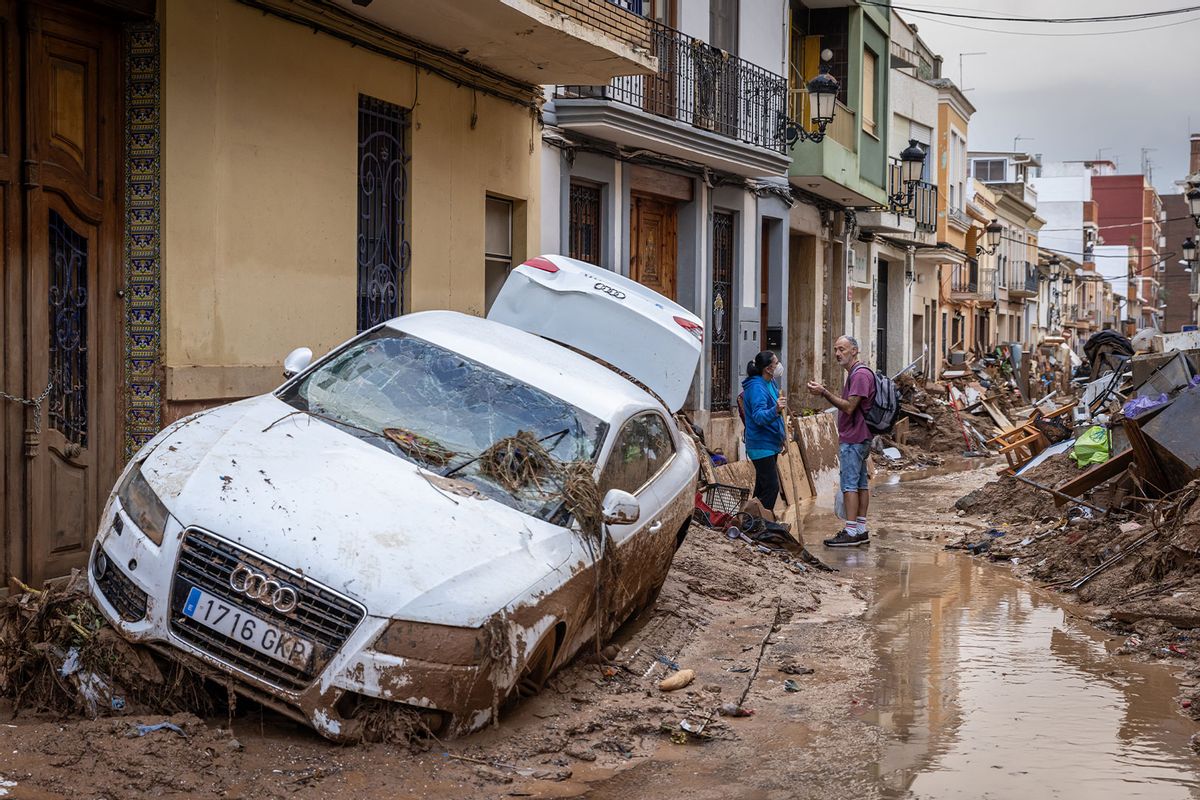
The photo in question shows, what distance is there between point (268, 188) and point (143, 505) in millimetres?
4910

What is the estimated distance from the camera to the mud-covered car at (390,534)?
5082 millimetres

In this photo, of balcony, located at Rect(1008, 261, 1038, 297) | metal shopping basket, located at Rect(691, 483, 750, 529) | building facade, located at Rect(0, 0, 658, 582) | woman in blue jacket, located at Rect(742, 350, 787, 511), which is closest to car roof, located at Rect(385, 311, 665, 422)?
building facade, located at Rect(0, 0, 658, 582)

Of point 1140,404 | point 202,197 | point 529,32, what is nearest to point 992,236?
point 1140,404

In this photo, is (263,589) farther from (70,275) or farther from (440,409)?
(70,275)

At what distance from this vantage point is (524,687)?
6.04 metres

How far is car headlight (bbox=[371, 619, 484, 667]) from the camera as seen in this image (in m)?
5.04

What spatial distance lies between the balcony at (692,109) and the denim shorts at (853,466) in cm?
446

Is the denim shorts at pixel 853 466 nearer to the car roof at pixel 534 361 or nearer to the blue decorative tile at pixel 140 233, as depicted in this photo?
the car roof at pixel 534 361

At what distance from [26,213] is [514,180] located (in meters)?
6.63

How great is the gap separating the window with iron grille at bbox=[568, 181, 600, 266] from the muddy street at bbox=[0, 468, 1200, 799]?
21.6ft

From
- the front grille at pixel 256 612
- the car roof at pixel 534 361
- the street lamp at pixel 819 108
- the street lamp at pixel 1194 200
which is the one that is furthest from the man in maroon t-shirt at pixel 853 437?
the street lamp at pixel 1194 200

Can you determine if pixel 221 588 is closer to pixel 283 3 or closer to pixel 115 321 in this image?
pixel 115 321

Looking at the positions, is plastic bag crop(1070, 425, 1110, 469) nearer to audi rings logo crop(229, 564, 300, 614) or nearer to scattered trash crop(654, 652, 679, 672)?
scattered trash crop(654, 652, 679, 672)

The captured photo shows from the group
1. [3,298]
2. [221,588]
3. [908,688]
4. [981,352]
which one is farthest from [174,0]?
[981,352]
